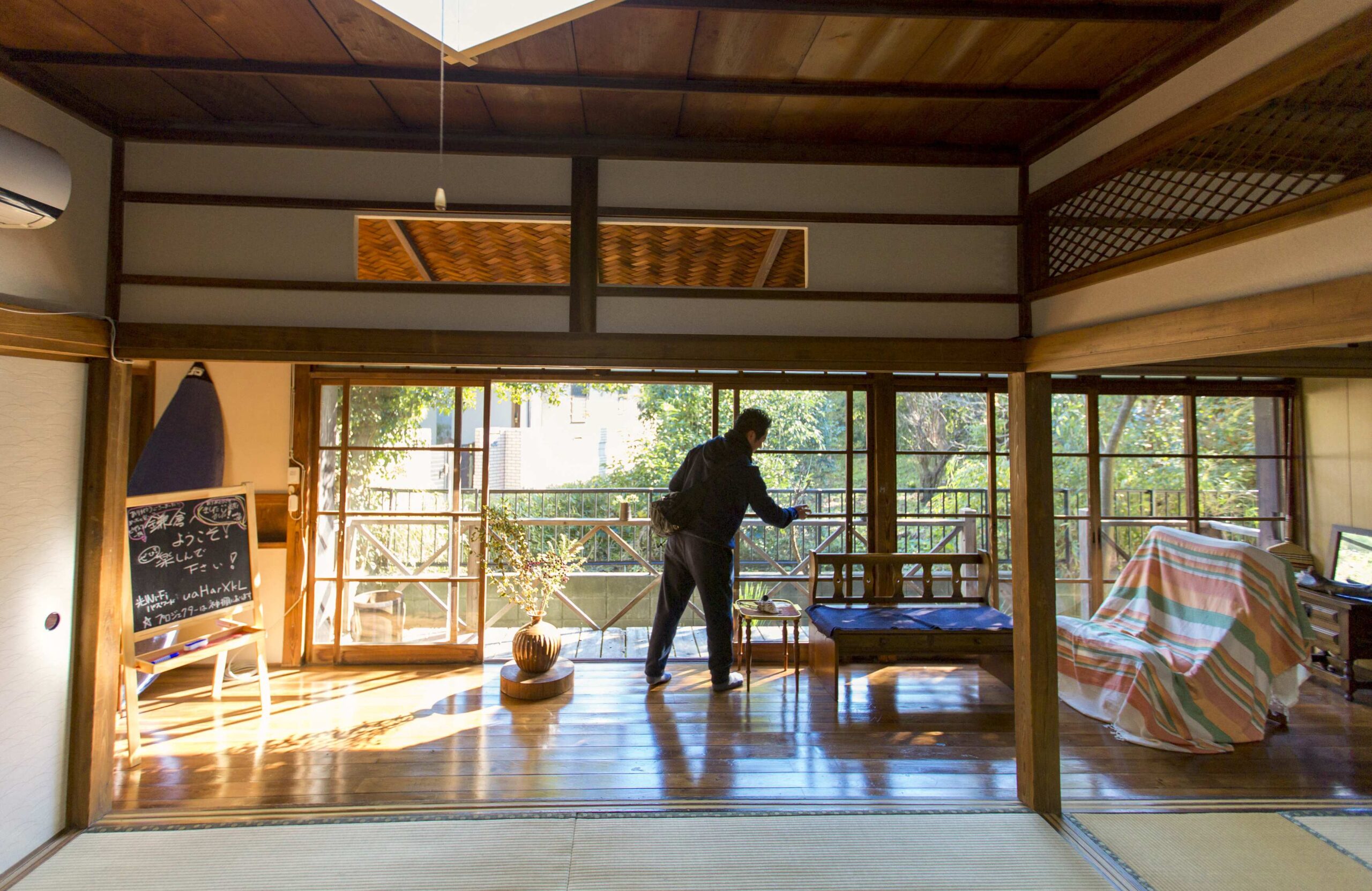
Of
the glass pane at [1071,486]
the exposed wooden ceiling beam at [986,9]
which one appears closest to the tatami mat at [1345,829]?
the glass pane at [1071,486]

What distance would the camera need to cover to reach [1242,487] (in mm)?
4781

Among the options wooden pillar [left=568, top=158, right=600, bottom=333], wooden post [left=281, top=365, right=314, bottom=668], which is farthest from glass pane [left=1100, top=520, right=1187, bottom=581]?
wooden post [left=281, top=365, right=314, bottom=668]

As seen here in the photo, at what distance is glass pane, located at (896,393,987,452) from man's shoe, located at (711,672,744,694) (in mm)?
1805

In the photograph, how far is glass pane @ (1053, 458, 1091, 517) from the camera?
15.5ft

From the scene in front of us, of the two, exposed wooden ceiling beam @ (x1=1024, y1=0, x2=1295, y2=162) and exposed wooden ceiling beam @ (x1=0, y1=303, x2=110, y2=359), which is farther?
exposed wooden ceiling beam @ (x1=0, y1=303, x2=110, y2=359)

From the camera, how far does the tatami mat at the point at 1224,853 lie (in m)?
2.28

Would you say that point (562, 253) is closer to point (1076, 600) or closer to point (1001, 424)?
point (1001, 424)

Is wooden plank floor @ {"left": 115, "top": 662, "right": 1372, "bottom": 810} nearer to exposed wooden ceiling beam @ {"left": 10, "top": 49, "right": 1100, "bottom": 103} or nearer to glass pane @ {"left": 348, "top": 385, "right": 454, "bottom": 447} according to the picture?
glass pane @ {"left": 348, "top": 385, "right": 454, "bottom": 447}

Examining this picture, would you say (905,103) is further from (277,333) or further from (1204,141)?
(277,333)

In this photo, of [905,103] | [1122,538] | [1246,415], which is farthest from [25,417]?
[1246,415]

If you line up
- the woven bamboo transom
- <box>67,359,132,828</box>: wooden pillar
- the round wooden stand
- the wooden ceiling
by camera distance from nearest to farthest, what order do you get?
the wooden ceiling, <box>67,359,132,828</box>: wooden pillar, the woven bamboo transom, the round wooden stand

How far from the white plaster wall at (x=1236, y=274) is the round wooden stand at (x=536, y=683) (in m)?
A: 3.07

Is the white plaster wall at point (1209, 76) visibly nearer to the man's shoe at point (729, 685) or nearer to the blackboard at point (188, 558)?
the man's shoe at point (729, 685)

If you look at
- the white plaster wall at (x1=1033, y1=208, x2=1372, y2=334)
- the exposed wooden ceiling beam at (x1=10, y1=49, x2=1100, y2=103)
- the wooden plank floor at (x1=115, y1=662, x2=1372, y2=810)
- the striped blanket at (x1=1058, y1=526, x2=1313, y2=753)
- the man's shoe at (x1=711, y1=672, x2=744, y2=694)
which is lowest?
the wooden plank floor at (x1=115, y1=662, x2=1372, y2=810)
